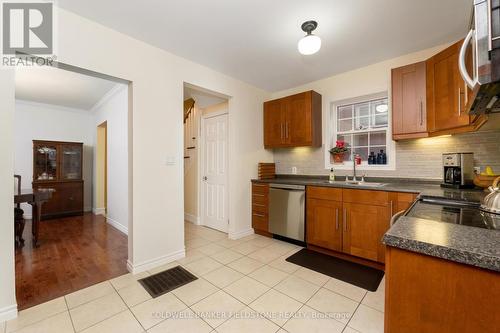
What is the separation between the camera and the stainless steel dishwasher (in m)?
3.05

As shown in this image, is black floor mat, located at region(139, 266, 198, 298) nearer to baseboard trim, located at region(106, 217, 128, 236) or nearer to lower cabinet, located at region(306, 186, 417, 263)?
lower cabinet, located at region(306, 186, 417, 263)

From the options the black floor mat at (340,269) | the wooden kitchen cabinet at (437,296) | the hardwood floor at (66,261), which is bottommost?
the black floor mat at (340,269)

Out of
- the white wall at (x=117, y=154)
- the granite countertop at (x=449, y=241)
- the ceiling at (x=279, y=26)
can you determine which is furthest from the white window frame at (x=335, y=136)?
the white wall at (x=117, y=154)

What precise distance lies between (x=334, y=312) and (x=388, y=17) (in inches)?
106

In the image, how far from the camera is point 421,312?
2.32 ft

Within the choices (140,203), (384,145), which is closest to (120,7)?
(140,203)

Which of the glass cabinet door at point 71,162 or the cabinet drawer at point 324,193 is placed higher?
the glass cabinet door at point 71,162

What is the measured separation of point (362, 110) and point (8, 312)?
14.3 feet

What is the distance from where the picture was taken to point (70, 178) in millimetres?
4945

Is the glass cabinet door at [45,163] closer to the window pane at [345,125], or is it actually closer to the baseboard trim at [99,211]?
the baseboard trim at [99,211]

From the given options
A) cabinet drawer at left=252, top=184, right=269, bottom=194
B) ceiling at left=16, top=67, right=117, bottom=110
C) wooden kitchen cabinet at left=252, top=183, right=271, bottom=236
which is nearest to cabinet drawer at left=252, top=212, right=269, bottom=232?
wooden kitchen cabinet at left=252, top=183, right=271, bottom=236

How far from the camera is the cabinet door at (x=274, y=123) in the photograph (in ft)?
12.0

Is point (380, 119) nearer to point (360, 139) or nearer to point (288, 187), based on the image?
point (360, 139)

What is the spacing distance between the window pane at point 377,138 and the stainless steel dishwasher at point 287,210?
1.23 meters
